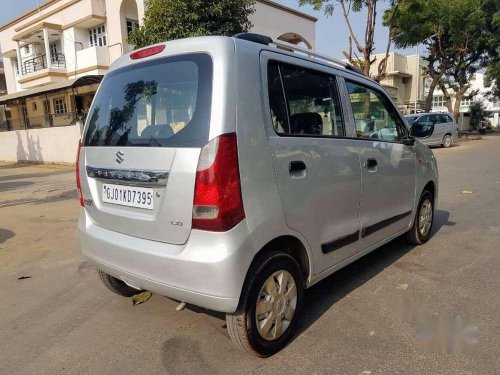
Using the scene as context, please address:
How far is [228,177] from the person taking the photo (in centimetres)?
232

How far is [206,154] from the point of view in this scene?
7.58 ft

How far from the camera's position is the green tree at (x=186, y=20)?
11.6 m

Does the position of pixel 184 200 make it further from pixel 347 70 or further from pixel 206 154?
pixel 347 70

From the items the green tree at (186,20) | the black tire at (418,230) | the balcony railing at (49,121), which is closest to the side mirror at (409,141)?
the black tire at (418,230)

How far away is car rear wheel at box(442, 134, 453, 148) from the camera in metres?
Result: 19.7

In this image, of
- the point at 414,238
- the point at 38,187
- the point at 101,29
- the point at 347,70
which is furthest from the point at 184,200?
the point at 101,29

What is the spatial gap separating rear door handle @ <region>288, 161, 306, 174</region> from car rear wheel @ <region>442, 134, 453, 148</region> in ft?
63.0

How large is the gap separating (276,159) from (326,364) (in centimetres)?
134

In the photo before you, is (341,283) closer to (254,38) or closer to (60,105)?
(254,38)

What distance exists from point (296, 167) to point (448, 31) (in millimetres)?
24839

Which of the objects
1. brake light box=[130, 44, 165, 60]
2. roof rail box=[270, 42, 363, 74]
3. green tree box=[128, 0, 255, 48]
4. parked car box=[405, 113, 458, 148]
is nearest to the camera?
brake light box=[130, 44, 165, 60]

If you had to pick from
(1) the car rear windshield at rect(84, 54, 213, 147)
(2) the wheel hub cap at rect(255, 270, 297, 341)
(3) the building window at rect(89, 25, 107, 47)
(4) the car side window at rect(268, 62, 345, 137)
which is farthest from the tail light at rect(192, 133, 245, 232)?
(3) the building window at rect(89, 25, 107, 47)

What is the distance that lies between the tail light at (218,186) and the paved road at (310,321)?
0.99 meters

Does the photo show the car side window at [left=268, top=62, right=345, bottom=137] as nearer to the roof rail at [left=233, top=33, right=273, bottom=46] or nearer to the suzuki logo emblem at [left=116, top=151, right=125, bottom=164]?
the roof rail at [left=233, top=33, right=273, bottom=46]
